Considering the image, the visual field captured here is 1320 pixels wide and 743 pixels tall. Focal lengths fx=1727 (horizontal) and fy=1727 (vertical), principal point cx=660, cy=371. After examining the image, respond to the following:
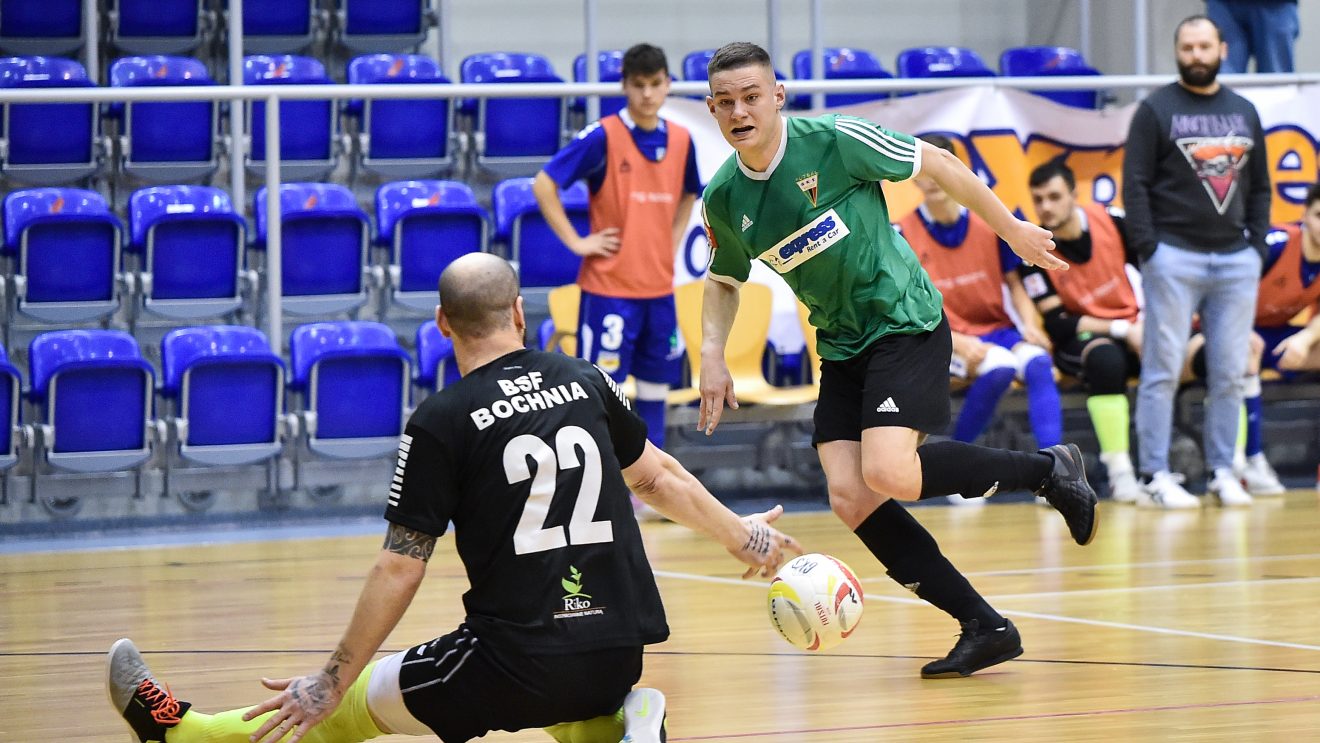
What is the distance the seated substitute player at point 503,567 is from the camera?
9.87ft

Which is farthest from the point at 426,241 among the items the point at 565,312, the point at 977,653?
the point at 977,653

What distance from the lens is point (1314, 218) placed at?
896 centimetres

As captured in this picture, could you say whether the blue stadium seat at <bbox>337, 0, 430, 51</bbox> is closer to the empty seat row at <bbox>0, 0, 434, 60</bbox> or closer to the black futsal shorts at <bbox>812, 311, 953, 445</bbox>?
the empty seat row at <bbox>0, 0, 434, 60</bbox>

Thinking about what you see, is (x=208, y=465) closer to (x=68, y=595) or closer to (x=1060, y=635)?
(x=68, y=595)

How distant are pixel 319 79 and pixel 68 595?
5032 millimetres

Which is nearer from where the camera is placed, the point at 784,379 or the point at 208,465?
the point at 208,465

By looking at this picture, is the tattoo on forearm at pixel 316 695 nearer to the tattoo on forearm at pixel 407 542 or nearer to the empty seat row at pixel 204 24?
the tattoo on forearm at pixel 407 542

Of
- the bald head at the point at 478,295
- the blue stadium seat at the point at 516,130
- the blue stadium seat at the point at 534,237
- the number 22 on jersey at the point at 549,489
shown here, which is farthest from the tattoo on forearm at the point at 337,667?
the blue stadium seat at the point at 516,130

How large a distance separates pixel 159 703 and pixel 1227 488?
6323 millimetres

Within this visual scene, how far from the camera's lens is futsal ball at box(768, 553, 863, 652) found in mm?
3760

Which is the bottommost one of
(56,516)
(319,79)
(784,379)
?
(56,516)

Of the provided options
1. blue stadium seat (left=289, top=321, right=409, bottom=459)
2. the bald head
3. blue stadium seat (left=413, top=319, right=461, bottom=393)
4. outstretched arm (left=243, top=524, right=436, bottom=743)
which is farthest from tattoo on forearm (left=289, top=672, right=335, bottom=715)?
blue stadium seat (left=413, top=319, right=461, bottom=393)

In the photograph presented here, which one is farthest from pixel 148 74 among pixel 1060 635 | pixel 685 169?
pixel 1060 635

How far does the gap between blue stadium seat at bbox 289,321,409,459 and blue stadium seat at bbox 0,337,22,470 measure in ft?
4.36
